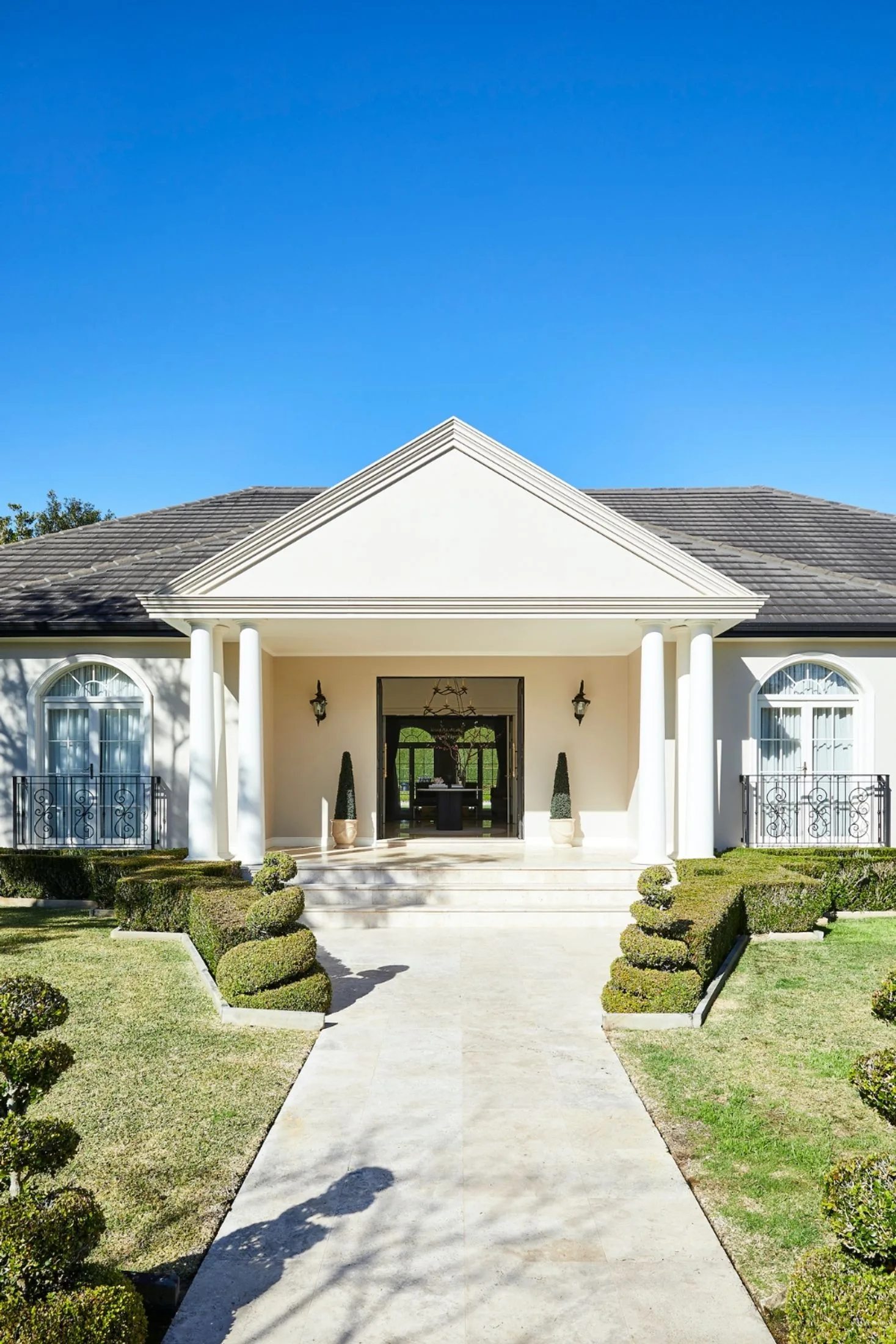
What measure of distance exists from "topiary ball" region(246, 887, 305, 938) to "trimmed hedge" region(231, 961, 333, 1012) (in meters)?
0.55

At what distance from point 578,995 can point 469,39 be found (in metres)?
12.7

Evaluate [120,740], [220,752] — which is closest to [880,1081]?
[220,752]

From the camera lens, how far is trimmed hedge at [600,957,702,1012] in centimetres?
777

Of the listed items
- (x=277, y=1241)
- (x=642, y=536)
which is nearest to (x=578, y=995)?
(x=277, y=1241)

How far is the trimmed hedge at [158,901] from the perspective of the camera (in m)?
11.0

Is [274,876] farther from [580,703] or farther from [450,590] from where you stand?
[580,703]

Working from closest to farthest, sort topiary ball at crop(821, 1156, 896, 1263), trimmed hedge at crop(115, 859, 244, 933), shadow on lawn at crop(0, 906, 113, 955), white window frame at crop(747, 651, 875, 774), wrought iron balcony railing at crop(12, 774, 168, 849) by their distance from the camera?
topiary ball at crop(821, 1156, 896, 1263), shadow on lawn at crop(0, 906, 113, 955), trimmed hedge at crop(115, 859, 244, 933), wrought iron balcony railing at crop(12, 774, 168, 849), white window frame at crop(747, 651, 875, 774)

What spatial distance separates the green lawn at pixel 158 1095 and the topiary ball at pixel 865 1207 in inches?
114

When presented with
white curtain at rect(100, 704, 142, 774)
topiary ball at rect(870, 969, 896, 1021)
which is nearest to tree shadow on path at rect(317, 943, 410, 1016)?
topiary ball at rect(870, 969, 896, 1021)

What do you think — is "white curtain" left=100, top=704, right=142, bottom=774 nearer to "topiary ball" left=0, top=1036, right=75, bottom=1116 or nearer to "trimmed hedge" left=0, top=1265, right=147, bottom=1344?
"topiary ball" left=0, top=1036, right=75, bottom=1116

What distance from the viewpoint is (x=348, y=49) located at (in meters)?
12.1

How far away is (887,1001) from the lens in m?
3.55

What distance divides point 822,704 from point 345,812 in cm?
885

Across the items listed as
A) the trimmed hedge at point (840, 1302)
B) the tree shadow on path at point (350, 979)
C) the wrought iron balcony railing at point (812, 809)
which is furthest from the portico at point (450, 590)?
the trimmed hedge at point (840, 1302)
